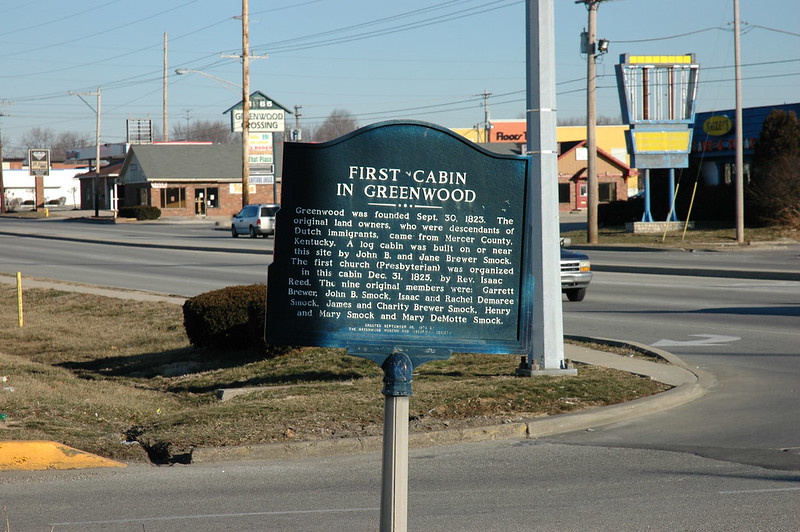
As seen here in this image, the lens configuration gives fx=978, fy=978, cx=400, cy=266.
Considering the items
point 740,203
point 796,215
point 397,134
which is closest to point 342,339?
point 397,134

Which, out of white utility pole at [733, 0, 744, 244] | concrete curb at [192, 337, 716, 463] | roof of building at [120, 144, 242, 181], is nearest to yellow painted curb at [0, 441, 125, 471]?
concrete curb at [192, 337, 716, 463]

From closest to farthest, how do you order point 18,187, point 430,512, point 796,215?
point 430,512 < point 796,215 < point 18,187

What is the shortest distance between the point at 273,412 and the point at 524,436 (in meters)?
2.36

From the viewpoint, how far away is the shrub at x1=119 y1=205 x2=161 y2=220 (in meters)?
72.4

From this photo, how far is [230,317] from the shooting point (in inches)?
566

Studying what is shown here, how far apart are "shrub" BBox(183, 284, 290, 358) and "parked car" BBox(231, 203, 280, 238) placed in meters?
32.9

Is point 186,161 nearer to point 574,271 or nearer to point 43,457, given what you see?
point 574,271

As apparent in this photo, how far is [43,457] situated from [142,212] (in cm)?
6668

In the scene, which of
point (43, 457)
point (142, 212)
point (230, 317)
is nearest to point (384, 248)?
point (43, 457)

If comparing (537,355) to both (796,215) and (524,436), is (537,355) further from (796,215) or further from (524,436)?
(796,215)

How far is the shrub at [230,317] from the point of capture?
14.4 m

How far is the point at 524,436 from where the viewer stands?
8.91 metres

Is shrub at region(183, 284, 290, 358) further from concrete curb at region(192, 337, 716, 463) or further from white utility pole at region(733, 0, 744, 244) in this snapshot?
white utility pole at region(733, 0, 744, 244)

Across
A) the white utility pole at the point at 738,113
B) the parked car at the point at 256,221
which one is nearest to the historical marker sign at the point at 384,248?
the white utility pole at the point at 738,113
